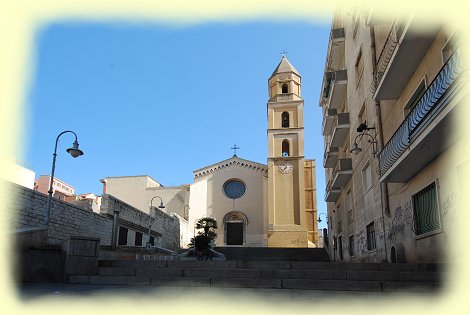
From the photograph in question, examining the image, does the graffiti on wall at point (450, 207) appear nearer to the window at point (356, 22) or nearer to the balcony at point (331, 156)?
the window at point (356, 22)

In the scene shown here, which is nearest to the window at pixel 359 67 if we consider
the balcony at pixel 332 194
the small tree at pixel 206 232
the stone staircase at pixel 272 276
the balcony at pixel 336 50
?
the balcony at pixel 336 50

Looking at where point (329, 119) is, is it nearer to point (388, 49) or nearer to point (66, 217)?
point (388, 49)

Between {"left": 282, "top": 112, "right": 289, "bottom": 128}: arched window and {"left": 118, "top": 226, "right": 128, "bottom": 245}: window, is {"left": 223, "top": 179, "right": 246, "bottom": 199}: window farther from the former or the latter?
{"left": 118, "top": 226, "right": 128, "bottom": 245}: window

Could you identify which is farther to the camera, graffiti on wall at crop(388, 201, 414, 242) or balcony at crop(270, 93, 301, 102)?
balcony at crop(270, 93, 301, 102)

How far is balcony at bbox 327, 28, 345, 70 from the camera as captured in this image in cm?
2030

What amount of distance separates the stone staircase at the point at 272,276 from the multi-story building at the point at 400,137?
5.62 ft

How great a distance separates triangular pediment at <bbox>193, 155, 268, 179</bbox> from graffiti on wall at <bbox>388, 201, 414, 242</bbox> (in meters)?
28.4

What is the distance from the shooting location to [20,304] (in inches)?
223

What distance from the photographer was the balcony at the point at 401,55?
9273 millimetres

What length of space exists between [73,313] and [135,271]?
11.6 ft

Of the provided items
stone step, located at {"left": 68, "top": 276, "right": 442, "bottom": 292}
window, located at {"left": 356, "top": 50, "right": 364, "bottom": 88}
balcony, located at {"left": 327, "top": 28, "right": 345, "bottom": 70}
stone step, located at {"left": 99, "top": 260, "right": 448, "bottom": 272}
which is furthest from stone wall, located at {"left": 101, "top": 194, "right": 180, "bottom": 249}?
balcony, located at {"left": 327, "top": 28, "right": 345, "bottom": 70}

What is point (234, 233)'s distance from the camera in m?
39.3

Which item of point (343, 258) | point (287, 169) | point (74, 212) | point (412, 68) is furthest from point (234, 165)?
point (412, 68)

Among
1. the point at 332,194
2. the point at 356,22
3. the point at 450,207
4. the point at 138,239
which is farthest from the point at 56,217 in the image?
the point at 332,194
